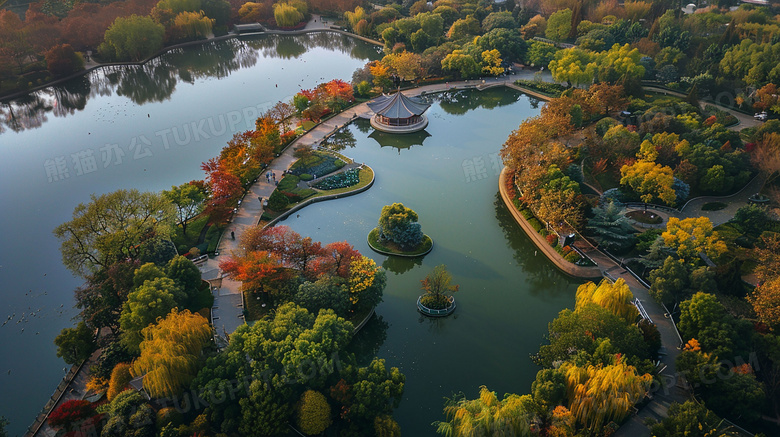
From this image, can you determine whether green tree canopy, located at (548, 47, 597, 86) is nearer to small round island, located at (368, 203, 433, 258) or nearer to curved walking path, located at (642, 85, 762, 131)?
curved walking path, located at (642, 85, 762, 131)

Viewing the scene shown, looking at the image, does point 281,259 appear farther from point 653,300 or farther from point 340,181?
point 653,300

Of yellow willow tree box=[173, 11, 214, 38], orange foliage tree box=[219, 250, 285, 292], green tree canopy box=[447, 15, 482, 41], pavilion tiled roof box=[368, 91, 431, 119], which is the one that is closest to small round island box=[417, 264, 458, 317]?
orange foliage tree box=[219, 250, 285, 292]

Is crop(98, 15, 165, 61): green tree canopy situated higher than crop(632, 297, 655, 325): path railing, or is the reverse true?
crop(98, 15, 165, 61): green tree canopy

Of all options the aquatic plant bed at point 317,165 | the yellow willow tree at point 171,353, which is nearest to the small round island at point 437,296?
the yellow willow tree at point 171,353

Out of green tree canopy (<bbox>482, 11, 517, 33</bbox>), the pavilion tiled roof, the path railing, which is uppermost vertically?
green tree canopy (<bbox>482, 11, 517, 33</bbox>)

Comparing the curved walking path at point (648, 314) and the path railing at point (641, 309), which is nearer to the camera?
the curved walking path at point (648, 314)

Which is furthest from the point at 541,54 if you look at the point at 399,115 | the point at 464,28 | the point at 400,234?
the point at 400,234

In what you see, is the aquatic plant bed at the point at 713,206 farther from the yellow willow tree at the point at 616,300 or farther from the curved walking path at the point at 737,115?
the yellow willow tree at the point at 616,300
